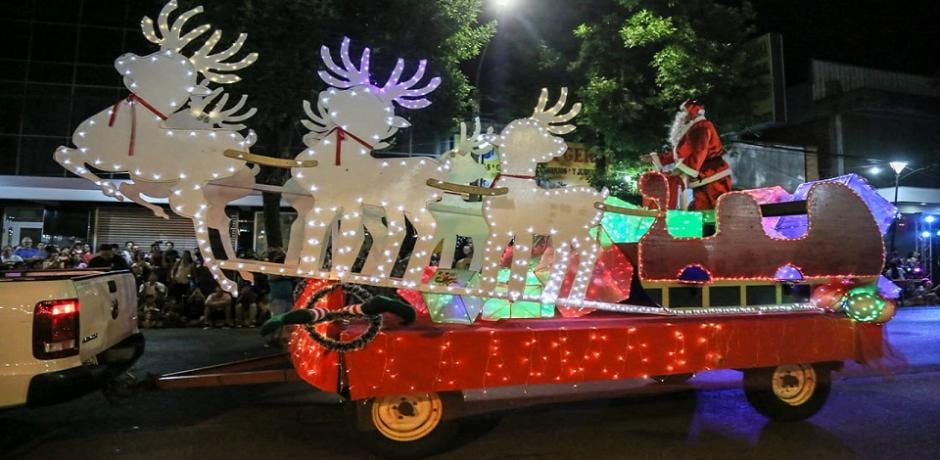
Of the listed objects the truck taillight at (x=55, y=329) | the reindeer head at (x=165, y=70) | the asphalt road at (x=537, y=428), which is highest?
the reindeer head at (x=165, y=70)

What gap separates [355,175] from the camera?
460 cm

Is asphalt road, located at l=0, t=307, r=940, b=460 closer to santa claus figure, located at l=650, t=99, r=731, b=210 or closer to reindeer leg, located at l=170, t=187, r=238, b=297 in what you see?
reindeer leg, located at l=170, t=187, r=238, b=297

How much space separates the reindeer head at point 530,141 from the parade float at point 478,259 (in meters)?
0.02

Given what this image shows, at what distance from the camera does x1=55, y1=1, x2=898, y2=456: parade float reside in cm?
443

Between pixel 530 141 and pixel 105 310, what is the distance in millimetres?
3620

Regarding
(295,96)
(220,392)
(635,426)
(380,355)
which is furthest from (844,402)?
(295,96)

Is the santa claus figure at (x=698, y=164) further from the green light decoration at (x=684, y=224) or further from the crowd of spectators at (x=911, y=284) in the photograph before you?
the crowd of spectators at (x=911, y=284)

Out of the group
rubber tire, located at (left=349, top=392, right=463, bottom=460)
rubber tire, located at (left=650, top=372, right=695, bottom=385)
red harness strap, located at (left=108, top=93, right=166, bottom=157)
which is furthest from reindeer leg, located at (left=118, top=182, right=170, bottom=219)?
rubber tire, located at (left=650, top=372, right=695, bottom=385)

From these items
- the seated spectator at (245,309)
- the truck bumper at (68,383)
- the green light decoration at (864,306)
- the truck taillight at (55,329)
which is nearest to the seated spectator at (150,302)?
the seated spectator at (245,309)

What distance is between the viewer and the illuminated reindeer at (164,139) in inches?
170

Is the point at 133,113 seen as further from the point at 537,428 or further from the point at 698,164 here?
the point at 698,164

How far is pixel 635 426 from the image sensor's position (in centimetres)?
577

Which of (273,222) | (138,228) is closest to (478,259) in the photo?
(273,222)

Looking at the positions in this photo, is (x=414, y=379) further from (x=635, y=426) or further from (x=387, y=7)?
(x=387, y=7)
